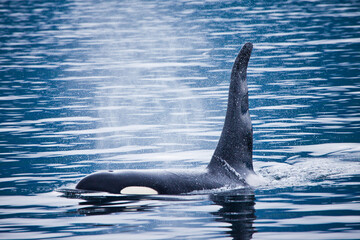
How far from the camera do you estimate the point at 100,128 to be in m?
17.8

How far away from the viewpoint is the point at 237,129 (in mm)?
11203

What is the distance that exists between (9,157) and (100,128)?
146 inches

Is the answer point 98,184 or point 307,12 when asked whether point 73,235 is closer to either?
point 98,184

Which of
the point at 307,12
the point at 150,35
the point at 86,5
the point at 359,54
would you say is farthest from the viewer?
the point at 86,5

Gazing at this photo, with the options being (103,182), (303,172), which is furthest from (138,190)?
(303,172)

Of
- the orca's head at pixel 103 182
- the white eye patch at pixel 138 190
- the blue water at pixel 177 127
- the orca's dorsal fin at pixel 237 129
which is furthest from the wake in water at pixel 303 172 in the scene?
the orca's head at pixel 103 182

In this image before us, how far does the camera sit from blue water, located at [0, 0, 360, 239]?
31.2 ft

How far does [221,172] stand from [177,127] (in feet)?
22.0

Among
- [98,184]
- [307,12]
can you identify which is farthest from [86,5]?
[98,184]

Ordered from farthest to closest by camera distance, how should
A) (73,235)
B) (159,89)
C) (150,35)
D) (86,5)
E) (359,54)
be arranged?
1. (86,5)
2. (150,35)
3. (359,54)
4. (159,89)
5. (73,235)

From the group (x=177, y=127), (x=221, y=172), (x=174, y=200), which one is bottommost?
(x=177, y=127)

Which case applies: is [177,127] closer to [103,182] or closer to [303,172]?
[303,172]

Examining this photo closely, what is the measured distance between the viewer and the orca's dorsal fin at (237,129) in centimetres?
1105

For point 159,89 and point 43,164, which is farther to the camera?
point 159,89
